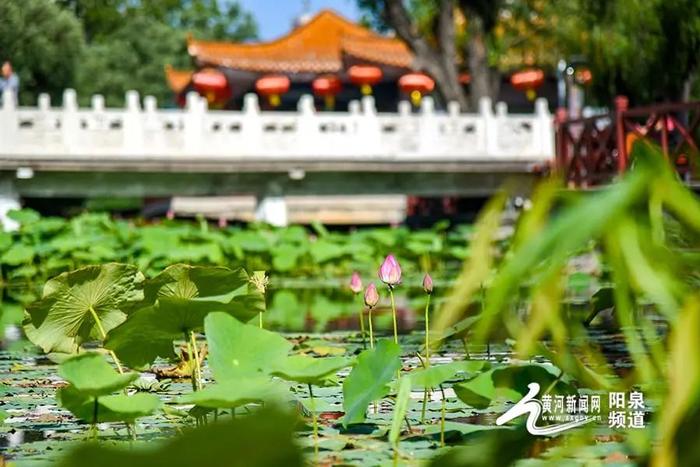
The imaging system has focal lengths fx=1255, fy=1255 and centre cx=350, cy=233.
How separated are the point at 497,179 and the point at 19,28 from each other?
21.3 feet

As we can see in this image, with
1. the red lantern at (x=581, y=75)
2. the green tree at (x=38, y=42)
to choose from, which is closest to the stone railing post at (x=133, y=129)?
the green tree at (x=38, y=42)

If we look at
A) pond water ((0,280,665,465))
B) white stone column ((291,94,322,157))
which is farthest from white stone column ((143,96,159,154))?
pond water ((0,280,665,465))

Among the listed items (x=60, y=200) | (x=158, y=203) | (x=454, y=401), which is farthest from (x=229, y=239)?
(x=158, y=203)

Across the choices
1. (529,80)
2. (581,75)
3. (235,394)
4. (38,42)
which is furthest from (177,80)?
(235,394)

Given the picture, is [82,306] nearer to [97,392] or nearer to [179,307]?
[179,307]

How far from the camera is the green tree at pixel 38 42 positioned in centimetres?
1175

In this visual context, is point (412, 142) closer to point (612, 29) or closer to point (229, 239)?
point (612, 29)

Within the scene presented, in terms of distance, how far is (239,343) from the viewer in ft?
7.23

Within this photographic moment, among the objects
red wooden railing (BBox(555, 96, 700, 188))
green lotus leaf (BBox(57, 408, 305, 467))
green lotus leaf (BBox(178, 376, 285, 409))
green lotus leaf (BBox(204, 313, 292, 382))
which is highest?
red wooden railing (BBox(555, 96, 700, 188))

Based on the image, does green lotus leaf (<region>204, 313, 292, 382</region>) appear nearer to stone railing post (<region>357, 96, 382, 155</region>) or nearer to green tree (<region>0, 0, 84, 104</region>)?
green tree (<region>0, 0, 84, 104</region>)

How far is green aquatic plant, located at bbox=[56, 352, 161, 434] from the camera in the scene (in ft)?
6.81

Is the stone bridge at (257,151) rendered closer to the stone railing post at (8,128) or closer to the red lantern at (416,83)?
the stone railing post at (8,128)

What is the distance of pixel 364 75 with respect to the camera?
21.4 meters

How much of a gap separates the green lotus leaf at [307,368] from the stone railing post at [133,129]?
1194 cm
